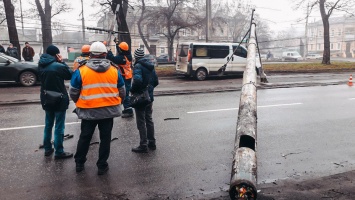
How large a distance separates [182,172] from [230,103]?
5.86 m

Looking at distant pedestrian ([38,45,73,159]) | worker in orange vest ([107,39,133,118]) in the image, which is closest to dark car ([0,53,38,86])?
worker in orange vest ([107,39,133,118])

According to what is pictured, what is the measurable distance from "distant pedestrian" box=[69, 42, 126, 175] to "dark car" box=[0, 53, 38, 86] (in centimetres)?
1054

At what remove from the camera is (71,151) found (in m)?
5.72

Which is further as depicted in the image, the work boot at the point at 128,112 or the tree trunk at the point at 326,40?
the tree trunk at the point at 326,40

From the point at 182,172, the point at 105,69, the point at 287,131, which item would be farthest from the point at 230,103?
the point at 105,69

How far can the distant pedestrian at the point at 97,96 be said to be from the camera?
14.4 ft

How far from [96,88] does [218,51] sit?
1354 centimetres

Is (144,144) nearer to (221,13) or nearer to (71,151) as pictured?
(71,151)

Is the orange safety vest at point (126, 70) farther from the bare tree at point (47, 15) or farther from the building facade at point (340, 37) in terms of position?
the building facade at point (340, 37)

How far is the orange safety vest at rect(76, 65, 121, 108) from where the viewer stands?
172 inches

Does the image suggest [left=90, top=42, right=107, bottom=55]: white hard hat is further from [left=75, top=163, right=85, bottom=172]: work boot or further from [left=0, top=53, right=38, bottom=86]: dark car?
[left=0, top=53, right=38, bottom=86]: dark car

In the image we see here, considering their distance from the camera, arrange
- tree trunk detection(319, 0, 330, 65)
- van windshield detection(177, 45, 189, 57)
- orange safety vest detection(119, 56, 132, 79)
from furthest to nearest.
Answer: tree trunk detection(319, 0, 330, 65) < van windshield detection(177, 45, 189, 57) < orange safety vest detection(119, 56, 132, 79)

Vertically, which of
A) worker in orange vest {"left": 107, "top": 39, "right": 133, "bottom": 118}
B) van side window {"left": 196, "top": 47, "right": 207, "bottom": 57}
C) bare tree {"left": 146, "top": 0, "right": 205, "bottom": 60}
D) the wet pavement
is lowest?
the wet pavement

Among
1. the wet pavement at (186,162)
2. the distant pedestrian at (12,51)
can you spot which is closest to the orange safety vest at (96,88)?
the wet pavement at (186,162)
